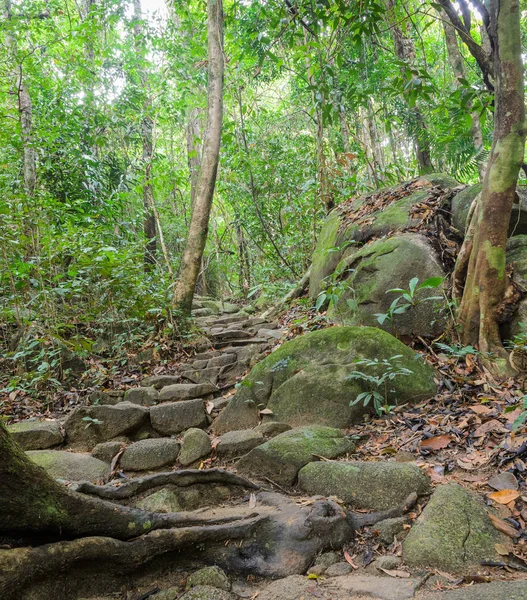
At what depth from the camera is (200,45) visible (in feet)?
29.0

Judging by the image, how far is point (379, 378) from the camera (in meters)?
3.89

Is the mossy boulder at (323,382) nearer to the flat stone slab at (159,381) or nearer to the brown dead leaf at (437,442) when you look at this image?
the brown dead leaf at (437,442)

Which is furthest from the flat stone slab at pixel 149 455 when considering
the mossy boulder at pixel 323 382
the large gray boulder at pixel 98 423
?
the mossy boulder at pixel 323 382

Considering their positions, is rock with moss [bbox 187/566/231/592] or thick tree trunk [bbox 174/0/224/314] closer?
rock with moss [bbox 187/566/231/592]

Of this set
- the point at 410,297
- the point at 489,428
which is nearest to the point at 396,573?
the point at 489,428

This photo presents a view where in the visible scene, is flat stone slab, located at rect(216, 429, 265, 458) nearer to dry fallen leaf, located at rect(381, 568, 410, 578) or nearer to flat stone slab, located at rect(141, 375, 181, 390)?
dry fallen leaf, located at rect(381, 568, 410, 578)

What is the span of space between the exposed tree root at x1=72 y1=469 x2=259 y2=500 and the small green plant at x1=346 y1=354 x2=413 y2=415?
51.5 inches

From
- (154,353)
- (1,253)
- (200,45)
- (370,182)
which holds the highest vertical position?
(200,45)

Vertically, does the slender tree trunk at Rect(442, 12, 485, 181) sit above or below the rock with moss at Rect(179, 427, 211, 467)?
above

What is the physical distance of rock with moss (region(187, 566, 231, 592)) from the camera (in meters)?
2.00

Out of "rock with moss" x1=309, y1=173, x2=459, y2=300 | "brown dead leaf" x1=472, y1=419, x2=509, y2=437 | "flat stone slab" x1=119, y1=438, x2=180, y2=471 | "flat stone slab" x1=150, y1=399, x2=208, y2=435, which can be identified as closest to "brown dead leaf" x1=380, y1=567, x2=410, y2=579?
"brown dead leaf" x1=472, y1=419, x2=509, y2=437

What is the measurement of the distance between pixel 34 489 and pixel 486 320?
13.0 feet

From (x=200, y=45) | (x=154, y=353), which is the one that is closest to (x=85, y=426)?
(x=154, y=353)

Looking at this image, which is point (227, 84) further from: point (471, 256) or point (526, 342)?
point (526, 342)
